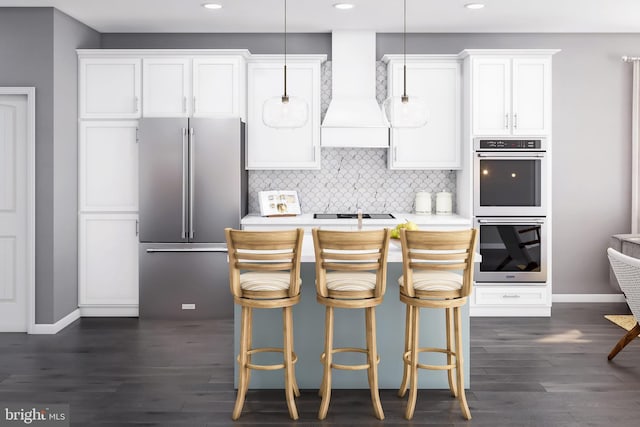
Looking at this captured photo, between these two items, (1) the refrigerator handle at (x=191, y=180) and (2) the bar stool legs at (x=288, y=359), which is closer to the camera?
(2) the bar stool legs at (x=288, y=359)

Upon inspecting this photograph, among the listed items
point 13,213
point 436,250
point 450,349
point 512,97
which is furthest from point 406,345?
point 13,213

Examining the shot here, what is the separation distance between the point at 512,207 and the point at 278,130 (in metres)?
2.33

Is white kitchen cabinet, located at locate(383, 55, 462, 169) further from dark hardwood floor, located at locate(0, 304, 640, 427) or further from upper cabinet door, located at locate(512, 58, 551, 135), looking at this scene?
dark hardwood floor, located at locate(0, 304, 640, 427)

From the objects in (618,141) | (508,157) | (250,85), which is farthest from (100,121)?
(618,141)

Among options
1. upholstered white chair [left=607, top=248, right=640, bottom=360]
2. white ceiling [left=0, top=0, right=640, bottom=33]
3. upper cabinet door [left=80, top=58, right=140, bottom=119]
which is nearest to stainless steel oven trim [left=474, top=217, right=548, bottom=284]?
upholstered white chair [left=607, top=248, right=640, bottom=360]

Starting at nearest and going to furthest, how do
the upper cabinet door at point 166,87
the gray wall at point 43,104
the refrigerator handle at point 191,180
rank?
1. the gray wall at point 43,104
2. the refrigerator handle at point 191,180
3. the upper cabinet door at point 166,87

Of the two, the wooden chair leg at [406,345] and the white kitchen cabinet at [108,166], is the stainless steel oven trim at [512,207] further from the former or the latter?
the white kitchen cabinet at [108,166]

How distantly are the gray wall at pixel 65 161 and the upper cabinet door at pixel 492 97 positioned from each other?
12.0 ft

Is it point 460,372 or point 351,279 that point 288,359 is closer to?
point 351,279

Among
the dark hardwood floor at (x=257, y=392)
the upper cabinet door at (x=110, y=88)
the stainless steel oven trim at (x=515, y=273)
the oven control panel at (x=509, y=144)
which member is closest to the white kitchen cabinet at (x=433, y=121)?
the oven control panel at (x=509, y=144)

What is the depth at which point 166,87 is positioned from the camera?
18.1ft

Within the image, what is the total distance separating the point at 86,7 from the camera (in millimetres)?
5027

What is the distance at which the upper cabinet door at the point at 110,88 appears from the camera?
5461mm

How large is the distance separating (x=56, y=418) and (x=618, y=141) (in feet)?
18.3
